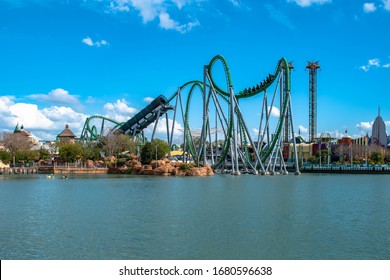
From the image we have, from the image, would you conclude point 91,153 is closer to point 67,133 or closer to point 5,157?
point 5,157

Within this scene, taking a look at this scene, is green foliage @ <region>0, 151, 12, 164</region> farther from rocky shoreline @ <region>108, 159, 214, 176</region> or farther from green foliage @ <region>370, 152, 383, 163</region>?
green foliage @ <region>370, 152, 383, 163</region>

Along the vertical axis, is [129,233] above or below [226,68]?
below

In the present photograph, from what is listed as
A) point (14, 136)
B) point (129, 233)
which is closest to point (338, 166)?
point (14, 136)

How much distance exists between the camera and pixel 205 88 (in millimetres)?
77562

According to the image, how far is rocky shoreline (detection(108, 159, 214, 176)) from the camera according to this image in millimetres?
71500

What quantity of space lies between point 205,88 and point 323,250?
61.8m

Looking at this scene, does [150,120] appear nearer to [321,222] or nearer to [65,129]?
[65,129]

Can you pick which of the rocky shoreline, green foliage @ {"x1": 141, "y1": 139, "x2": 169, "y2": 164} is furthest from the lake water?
green foliage @ {"x1": 141, "y1": 139, "x2": 169, "y2": 164}

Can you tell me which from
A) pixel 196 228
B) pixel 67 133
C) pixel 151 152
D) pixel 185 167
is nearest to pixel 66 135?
pixel 67 133

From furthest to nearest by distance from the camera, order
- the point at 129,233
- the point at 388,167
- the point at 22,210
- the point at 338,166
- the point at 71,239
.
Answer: the point at 338,166 < the point at 388,167 < the point at 22,210 < the point at 129,233 < the point at 71,239

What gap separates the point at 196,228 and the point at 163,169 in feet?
172

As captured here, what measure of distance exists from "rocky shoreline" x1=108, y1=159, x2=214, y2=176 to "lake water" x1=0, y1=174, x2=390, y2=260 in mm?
36567

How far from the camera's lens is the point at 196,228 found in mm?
21672

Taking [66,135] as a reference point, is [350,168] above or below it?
below
